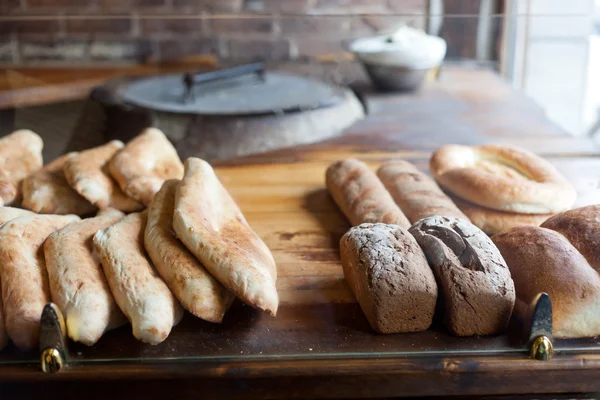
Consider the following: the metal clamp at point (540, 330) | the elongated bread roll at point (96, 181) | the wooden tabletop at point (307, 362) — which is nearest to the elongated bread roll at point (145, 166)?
the elongated bread roll at point (96, 181)

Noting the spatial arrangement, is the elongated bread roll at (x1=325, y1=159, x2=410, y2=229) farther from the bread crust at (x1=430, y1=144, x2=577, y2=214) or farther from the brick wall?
the brick wall

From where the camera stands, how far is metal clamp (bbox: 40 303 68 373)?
788 millimetres

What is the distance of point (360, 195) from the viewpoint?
1.19 meters

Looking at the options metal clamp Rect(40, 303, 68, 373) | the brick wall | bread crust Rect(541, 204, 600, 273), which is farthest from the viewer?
the brick wall

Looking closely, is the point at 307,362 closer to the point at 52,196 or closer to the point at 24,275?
the point at 24,275

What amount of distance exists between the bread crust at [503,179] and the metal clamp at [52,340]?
684mm

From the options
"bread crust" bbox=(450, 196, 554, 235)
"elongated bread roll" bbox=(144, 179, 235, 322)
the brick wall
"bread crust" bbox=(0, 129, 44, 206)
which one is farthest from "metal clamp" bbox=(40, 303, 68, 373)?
the brick wall

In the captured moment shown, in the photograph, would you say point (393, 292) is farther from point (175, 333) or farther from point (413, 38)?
point (413, 38)

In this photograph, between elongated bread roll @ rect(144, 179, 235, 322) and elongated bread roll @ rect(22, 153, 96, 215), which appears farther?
elongated bread roll @ rect(22, 153, 96, 215)

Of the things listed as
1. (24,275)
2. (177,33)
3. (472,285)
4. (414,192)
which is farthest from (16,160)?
(177,33)

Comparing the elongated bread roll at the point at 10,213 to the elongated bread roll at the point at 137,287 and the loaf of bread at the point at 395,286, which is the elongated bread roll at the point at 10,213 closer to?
the elongated bread roll at the point at 137,287

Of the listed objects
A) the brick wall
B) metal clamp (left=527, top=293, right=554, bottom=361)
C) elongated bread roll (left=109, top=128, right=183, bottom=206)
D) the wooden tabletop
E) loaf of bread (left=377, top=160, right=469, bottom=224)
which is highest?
the brick wall

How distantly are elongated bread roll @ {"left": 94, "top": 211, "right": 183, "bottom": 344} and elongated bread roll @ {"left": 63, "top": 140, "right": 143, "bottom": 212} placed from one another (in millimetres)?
188

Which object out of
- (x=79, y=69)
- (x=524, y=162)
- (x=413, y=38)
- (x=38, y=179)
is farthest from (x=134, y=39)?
(x=524, y=162)
